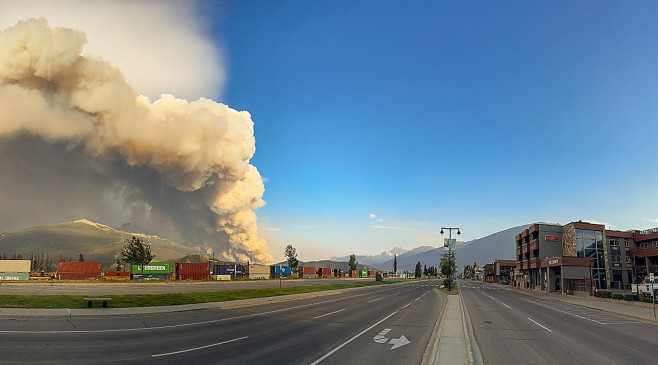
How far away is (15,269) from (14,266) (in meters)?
0.62

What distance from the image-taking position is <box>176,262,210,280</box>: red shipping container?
8300 cm

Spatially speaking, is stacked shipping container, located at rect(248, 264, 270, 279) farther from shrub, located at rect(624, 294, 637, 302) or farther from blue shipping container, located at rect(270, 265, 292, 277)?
shrub, located at rect(624, 294, 637, 302)

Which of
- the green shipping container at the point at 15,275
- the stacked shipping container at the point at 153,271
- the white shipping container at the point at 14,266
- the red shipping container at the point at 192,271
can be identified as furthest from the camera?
the red shipping container at the point at 192,271

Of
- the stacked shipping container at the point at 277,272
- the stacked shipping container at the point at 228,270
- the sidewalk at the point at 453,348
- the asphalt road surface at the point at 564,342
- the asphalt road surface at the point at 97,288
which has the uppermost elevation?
the sidewalk at the point at 453,348

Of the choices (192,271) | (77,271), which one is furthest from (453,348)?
(77,271)

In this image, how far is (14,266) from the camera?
2899 inches

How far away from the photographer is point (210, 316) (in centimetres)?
2164

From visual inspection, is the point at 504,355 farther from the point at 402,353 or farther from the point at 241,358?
the point at 241,358

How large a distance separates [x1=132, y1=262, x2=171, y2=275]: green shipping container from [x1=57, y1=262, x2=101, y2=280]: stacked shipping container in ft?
22.5

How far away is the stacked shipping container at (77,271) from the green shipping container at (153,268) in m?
6.86

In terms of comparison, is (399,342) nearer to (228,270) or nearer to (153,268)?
(153,268)

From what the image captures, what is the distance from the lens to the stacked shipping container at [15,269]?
71562 millimetres

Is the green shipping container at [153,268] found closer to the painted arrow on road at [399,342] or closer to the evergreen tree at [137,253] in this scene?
the evergreen tree at [137,253]

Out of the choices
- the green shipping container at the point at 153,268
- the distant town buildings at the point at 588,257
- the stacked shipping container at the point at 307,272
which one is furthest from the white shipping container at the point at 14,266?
the distant town buildings at the point at 588,257
